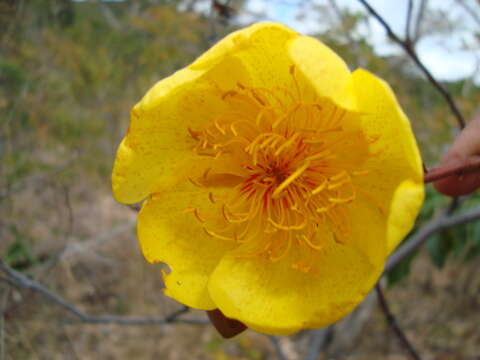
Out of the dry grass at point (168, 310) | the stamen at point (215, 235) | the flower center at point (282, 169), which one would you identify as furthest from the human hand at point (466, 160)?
the dry grass at point (168, 310)

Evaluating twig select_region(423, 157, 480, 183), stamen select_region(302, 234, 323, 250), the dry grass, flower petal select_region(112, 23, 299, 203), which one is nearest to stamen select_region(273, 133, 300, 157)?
flower petal select_region(112, 23, 299, 203)

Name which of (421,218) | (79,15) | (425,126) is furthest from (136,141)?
(79,15)

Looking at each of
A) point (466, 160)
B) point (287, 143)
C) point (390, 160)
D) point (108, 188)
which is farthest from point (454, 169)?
point (108, 188)

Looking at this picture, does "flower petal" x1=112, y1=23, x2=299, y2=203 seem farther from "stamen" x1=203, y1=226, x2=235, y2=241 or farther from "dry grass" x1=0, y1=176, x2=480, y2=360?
"dry grass" x1=0, y1=176, x2=480, y2=360

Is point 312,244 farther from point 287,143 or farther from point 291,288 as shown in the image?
point 287,143

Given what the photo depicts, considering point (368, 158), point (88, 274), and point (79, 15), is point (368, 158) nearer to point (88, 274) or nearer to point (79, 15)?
point (88, 274)
